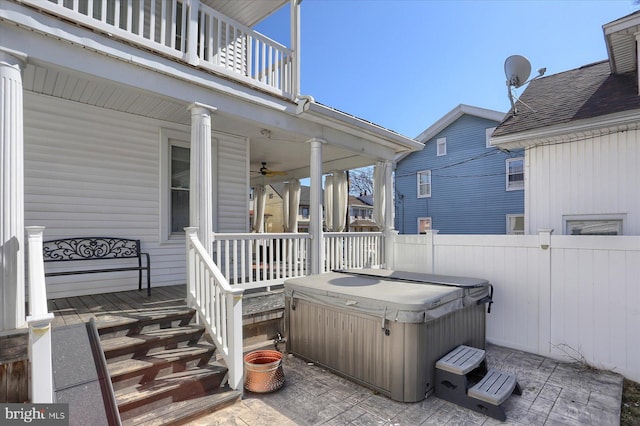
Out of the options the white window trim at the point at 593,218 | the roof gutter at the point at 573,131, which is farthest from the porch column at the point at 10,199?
the white window trim at the point at 593,218

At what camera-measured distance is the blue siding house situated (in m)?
11.7

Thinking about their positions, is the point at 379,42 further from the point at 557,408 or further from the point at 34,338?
the point at 34,338

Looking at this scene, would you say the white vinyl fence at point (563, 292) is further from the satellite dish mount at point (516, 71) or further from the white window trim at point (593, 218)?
the satellite dish mount at point (516, 71)

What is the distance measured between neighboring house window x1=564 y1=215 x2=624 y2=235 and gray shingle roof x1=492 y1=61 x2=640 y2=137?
1.62 metres

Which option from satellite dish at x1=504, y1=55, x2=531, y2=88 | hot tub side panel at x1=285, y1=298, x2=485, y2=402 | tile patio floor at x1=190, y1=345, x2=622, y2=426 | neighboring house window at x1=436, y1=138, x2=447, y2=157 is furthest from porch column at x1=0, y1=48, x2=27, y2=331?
neighboring house window at x1=436, y1=138, x2=447, y2=157

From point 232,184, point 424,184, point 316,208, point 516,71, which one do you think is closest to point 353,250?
point 316,208

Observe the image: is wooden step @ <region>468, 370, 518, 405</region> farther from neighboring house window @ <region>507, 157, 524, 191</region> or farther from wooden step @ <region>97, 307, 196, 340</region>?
neighboring house window @ <region>507, 157, 524, 191</region>

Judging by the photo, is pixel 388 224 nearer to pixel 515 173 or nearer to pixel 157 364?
pixel 157 364

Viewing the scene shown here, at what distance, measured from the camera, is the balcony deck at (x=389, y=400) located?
2615 mm

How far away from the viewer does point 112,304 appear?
3867mm

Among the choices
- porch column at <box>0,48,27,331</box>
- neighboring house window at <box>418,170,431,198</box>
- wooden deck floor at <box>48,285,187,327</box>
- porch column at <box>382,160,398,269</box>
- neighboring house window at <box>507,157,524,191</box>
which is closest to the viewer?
porch column at <box>0,48,27,331</box>

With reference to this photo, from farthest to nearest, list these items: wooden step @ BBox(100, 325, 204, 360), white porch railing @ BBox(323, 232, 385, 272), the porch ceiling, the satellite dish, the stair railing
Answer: the satellite dish → white porch railing @ BBox(323, 232, 385, 272) → the porch ceiling → wooden step @ BBox(100, 325, 204, 360) → the stair railing

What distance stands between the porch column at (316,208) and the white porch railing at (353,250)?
0.31 meters

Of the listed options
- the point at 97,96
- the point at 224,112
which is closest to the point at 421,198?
the point at 224,112
